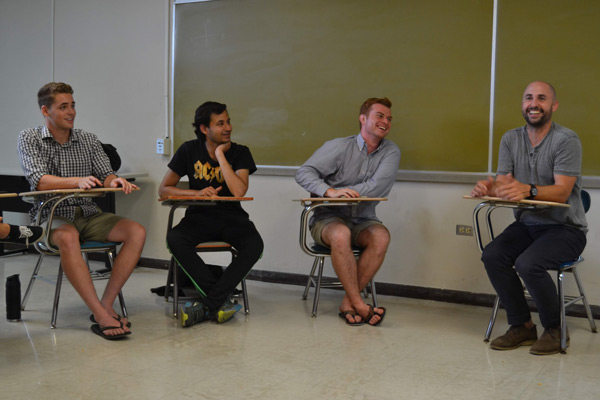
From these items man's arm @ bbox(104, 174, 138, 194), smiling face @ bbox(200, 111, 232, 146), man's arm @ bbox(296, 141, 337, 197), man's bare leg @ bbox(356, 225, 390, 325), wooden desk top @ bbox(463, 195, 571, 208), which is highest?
smiling face @ bbox(200, 111, 232, 146)

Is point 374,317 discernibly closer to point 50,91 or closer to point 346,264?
point 346,264

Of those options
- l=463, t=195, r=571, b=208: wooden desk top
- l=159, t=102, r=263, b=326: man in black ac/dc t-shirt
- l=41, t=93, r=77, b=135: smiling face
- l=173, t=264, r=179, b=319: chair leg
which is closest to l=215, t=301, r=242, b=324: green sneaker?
l=159, t=102, r=263, b=326: man in black ac/dc t-shirt

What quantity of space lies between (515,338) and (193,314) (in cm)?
165

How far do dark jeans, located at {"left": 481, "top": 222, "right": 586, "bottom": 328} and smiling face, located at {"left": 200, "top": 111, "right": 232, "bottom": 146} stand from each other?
163 cm

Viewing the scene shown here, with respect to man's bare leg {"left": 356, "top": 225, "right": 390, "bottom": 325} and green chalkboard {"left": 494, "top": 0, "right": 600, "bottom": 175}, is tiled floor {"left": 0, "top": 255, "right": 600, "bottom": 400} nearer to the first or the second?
man's bare leg {"left": 356, "top": 225, "right": 390, "bottom": 325}

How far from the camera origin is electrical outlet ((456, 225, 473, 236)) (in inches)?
170

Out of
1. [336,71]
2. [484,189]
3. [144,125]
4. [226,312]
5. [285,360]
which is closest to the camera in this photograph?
[285,360]

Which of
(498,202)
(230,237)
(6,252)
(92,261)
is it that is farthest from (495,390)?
(6,252)

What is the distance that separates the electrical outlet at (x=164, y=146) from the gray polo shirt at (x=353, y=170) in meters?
1.67

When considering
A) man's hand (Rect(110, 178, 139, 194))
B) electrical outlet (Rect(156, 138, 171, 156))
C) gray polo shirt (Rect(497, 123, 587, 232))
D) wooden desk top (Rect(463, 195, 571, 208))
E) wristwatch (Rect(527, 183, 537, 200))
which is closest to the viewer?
wooden desk top (Rect(463, 195, 571, 208))

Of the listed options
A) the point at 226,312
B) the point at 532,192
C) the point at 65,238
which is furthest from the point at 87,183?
the point at 532,192

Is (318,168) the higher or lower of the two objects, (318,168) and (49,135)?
the lower

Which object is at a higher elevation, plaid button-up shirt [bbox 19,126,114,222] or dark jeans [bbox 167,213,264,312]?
plaid button-up shirt [bbox 19,126,114,222]

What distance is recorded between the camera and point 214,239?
3.96m
